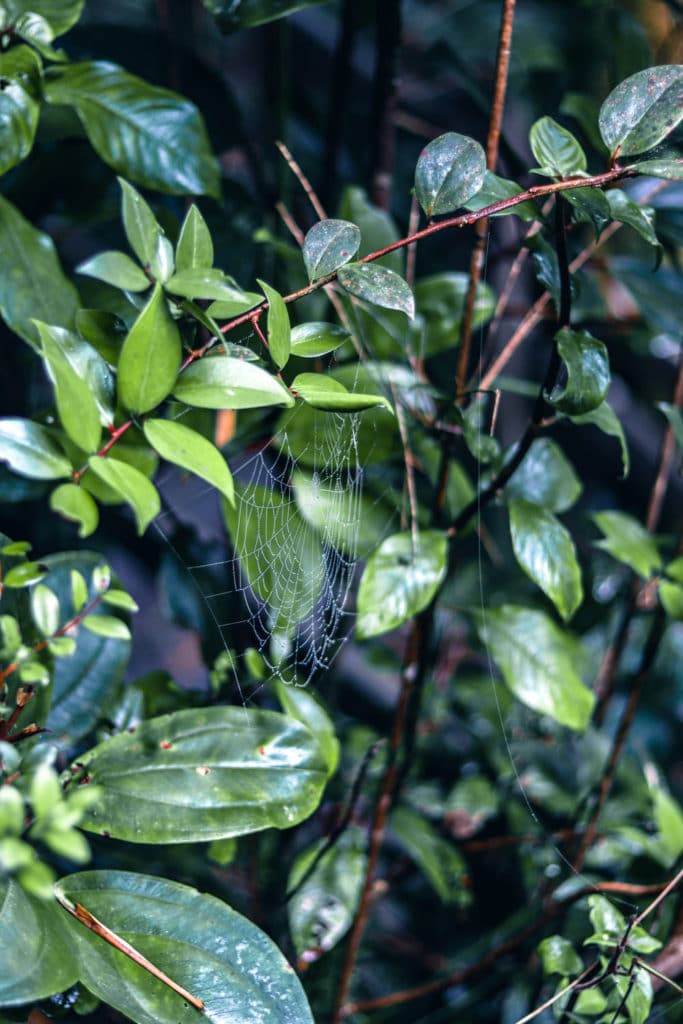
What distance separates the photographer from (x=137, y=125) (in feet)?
A: 1.83

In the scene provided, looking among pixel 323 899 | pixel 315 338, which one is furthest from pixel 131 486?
pixel 323 899

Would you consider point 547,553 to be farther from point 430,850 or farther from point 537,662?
point 430,850

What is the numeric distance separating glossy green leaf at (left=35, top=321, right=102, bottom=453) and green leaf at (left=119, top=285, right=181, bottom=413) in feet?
0.07

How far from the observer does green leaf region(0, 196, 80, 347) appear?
520mm

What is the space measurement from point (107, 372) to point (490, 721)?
0.68 m

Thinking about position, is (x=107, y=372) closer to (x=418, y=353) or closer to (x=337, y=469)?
(x=337, y=469)

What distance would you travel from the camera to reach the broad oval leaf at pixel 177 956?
0.38 m

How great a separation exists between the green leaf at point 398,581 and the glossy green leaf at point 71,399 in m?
0.23

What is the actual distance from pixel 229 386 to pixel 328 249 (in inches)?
3.6

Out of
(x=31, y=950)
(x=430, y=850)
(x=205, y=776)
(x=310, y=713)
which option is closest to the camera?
(x=31, y=950)

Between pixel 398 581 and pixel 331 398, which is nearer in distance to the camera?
pixel 331 398

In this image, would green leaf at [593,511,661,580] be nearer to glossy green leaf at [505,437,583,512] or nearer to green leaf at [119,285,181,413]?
glossy green leaf at [505,437,583,512]

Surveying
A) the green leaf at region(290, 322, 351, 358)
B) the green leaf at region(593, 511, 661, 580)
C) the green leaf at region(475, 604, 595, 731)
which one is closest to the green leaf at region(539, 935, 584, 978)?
the green leaf at region(475, 604, 595, 731)

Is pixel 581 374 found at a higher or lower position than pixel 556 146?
lower
